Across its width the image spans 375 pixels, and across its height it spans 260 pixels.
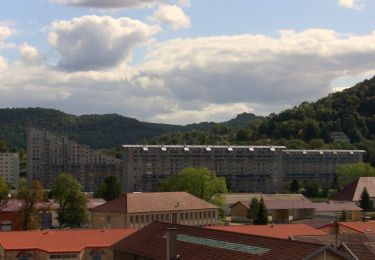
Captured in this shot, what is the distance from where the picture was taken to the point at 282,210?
9469 centimetres

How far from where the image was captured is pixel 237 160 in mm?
171375

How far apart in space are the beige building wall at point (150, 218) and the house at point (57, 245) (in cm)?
1604

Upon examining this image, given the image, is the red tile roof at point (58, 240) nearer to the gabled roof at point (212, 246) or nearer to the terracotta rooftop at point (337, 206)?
the gabled roof at point (212, 246)

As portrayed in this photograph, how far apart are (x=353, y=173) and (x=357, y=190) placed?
28879mm

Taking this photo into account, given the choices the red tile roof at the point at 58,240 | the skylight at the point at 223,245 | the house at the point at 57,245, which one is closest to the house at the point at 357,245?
the skylight at the point at 223,245

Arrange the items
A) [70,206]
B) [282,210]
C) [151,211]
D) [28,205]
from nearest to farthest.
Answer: [28,205] < [151,211] < [70,206] < [282,210]

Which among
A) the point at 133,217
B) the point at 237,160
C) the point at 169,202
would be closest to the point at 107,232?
the point at 133,217

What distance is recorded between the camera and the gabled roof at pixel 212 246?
29.2 m

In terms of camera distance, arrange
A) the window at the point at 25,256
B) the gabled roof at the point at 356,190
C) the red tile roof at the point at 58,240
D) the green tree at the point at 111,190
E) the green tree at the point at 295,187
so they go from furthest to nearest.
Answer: the green tree at the point at 295,187 < the gabled roof at the point at 356,190 < the green tree at the point at 111,190 < the red tile roof at the point at 58,240 < the window at the point at 25,256

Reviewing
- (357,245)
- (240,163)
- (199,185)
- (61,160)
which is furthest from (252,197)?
(61,160)

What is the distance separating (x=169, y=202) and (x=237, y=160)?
98617 millimetres

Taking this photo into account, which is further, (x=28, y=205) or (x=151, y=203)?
(x=151, y=203)

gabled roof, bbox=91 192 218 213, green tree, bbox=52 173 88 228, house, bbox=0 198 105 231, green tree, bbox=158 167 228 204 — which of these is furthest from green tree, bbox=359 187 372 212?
house, bbox=0 198 105 231

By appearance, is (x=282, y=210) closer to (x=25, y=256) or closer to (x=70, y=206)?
(x=70, y=206)
